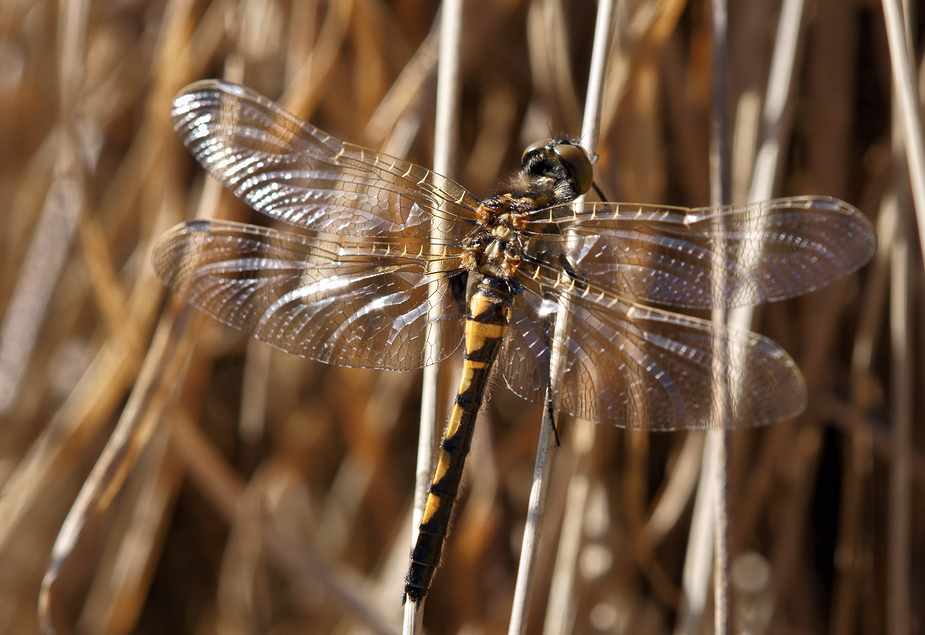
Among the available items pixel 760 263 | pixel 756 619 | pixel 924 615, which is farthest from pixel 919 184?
pixel 924 615

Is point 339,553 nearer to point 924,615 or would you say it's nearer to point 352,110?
point 352,110

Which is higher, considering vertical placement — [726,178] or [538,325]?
[726,178]

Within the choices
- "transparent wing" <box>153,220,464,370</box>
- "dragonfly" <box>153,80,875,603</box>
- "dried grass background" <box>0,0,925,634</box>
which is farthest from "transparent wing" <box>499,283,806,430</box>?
"dried grass background" <box>0,0,925,634</box>

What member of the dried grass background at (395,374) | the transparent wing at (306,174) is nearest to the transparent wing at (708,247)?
the transparent wing at (306,174)

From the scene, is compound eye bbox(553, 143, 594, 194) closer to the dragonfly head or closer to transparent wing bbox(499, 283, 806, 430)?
the dragonfly head

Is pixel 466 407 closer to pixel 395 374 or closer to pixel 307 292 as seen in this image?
pixel 307 292

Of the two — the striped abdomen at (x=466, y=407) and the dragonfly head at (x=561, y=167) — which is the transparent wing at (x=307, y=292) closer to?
the striped abdomen at (x=466, y=407)
